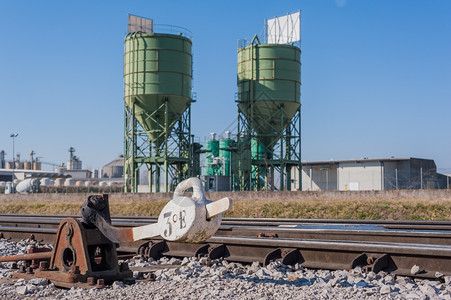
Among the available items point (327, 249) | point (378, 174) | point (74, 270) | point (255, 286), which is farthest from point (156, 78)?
point (255, 286)

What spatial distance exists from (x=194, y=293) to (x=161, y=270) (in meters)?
1.63

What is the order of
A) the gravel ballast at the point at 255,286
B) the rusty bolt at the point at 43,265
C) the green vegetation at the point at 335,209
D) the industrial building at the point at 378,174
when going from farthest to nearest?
the industrial building at the point at 378,174, the green vegetation at the point at 335,209, the rusty bolt at the point at 43,265, the gravel ballast at the point at 255,286

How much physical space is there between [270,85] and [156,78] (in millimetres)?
9343

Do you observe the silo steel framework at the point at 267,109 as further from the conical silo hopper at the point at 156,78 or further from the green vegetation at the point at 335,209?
the green vegetation at the point at 335,209

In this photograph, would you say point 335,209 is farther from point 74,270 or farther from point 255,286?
point 74,270

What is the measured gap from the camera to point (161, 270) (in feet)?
25.5

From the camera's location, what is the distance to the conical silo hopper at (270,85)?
148 feet

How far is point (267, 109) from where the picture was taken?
45875mm

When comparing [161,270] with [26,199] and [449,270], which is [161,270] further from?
[26,199]

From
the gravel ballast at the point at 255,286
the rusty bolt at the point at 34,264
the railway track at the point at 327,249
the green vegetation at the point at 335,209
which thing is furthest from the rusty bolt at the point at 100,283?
the green vegetation at the point at 335,209

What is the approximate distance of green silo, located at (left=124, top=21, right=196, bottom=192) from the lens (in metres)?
41.6

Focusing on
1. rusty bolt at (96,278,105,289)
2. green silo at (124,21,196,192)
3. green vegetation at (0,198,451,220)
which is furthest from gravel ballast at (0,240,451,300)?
green silo at (124,21,196,192)

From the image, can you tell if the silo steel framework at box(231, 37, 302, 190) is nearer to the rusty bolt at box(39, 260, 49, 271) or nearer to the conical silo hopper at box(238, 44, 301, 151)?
the conical silo hopper at box(238, 44, 301, 151)

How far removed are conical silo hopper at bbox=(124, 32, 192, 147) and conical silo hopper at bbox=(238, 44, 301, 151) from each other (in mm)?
5454
